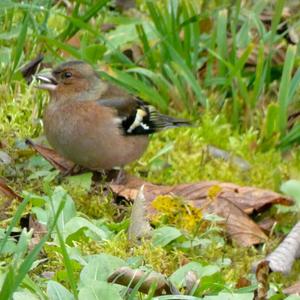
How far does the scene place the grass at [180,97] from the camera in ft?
16.3

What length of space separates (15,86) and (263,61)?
1.63 meters

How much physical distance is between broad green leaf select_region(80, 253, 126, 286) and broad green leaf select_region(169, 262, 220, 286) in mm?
271

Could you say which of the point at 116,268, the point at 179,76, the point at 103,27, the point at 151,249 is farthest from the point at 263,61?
the point at 116,268

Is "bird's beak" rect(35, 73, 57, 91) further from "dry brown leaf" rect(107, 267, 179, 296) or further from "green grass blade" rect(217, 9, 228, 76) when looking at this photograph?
"dry brown leaf" rect(107, 267, 179, 296)

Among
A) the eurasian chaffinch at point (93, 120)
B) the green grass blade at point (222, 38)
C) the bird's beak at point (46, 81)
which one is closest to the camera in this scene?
the eurasian chaffinch at point (93, 120)

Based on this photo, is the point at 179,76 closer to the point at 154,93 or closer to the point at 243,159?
the point at 154,93

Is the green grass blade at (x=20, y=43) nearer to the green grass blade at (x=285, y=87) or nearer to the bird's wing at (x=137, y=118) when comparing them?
the bird's wing at (x=137, y=118)

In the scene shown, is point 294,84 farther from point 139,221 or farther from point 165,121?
point 139,221

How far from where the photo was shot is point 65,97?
5945mm

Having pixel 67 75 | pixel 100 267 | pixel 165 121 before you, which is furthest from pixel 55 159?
pixel 100 267

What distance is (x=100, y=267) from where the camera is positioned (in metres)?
3.66

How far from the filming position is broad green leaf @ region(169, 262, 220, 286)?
3938mm

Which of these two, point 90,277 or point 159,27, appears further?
point 159,27

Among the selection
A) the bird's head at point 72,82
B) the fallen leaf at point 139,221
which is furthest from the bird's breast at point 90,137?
the fallen leaf at point 139,221
